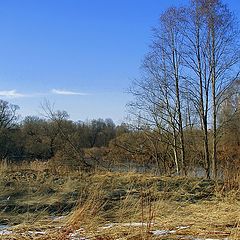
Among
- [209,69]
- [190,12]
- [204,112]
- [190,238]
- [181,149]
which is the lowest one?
[190,238]

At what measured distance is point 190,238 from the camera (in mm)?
→ 4922

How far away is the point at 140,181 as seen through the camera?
10672 mm

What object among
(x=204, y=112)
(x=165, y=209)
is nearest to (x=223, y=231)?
(x=165, y=209)

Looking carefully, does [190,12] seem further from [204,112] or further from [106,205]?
[106,205]

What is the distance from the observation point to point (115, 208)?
7.75 m

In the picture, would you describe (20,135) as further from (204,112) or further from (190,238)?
(190,238)

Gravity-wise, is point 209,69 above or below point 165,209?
above

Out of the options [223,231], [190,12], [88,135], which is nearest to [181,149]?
[190,12]

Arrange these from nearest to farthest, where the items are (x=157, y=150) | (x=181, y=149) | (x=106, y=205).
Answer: (x=106, y=205) < (x=181, y=149) < (x=157, y=150)

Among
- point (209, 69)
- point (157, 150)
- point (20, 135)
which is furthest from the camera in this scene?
point (20, 135)

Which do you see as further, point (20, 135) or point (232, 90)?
point (20, 135)

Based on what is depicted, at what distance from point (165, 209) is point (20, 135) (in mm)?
33428

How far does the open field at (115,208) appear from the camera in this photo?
521cm

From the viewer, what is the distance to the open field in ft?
17.1
